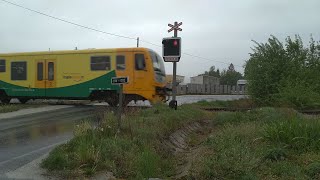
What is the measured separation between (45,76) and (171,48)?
30.9 ft

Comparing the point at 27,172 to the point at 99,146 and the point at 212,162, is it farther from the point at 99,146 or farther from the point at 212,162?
the point at 212,162

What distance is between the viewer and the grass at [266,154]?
7.22 metres

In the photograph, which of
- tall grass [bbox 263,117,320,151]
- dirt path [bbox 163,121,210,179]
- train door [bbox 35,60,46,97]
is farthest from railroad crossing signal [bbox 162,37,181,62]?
train door [bbox 35,60,46,97]

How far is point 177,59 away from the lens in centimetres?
1647

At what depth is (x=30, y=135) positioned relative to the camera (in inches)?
491

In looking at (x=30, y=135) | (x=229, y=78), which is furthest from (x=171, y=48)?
(x=229, y=78)

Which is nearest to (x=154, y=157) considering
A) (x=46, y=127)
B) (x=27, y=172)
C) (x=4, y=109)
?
(x=27, y=172)

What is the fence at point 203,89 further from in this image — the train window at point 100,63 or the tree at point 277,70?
the train window at point 100,63

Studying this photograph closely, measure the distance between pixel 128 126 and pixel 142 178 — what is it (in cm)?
341

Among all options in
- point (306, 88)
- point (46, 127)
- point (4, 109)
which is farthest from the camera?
point (306, 88)

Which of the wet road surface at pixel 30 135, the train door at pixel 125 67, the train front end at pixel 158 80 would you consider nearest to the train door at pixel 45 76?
the train door at pixel 125 67

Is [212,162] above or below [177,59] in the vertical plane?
below

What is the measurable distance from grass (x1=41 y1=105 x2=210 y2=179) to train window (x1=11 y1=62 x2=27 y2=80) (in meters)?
14.1

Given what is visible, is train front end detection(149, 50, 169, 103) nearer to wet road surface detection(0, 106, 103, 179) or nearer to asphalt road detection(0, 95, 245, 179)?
asphalt road detection(0, 95, 245, 179)
